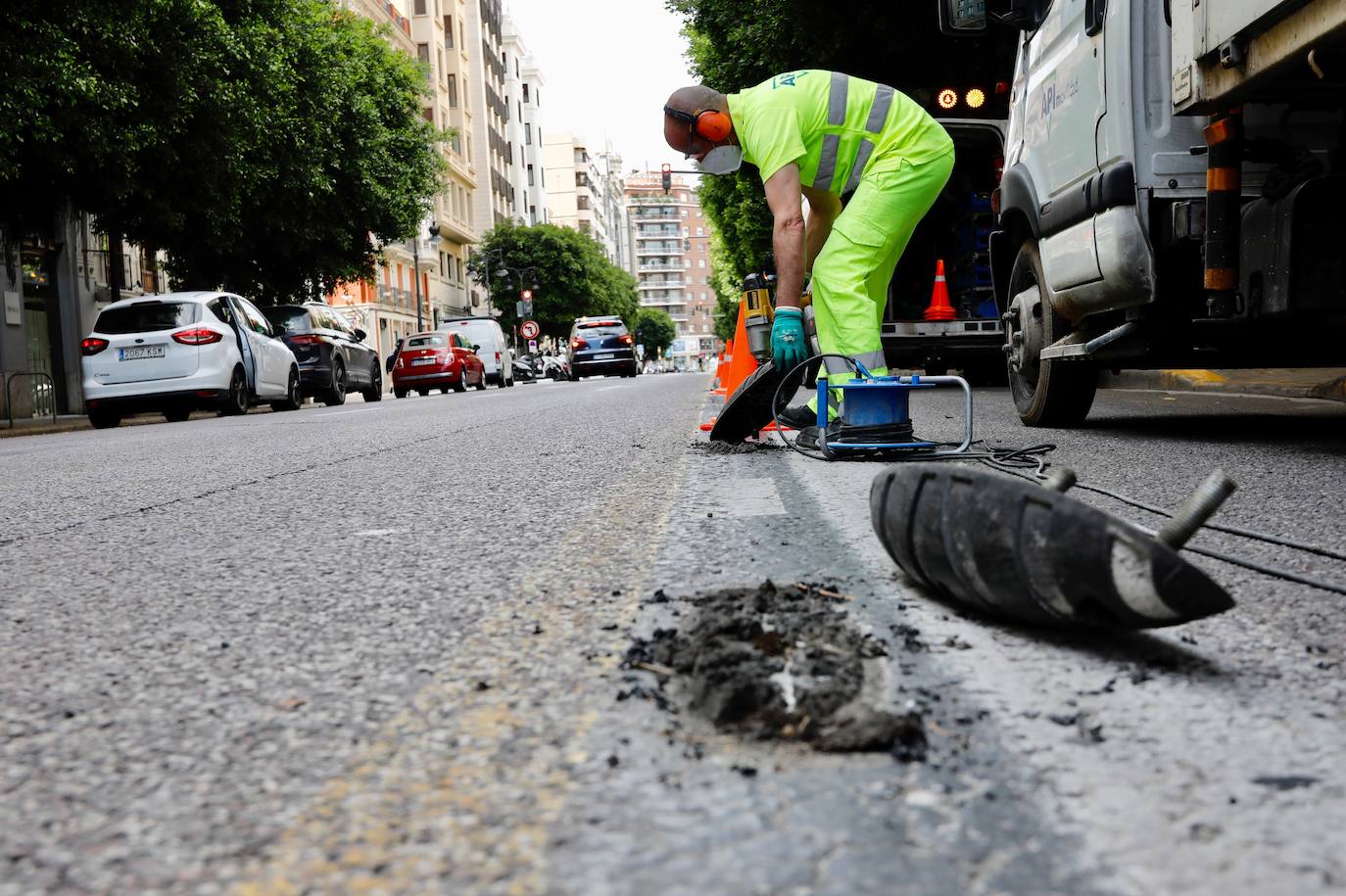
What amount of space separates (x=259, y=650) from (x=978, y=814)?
4.57 ft

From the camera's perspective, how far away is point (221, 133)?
60.8 feet

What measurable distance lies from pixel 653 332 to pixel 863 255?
136m

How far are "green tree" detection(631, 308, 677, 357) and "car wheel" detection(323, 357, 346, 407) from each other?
111 metres

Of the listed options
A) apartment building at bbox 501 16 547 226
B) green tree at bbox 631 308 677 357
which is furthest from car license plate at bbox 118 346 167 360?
green tree at bbox 631 308 677 357

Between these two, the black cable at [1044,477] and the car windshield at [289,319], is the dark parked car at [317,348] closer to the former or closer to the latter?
the car windshield at [289,319]

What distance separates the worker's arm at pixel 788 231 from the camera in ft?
Answer: 17.6

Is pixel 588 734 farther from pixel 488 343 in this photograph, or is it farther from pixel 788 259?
pixel 488 343

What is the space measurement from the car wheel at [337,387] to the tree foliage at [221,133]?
113 inches

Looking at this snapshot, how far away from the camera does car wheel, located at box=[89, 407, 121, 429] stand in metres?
15.4

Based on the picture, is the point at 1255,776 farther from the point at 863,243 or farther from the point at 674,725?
the point at 863,243

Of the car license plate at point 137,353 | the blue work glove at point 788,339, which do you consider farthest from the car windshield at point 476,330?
the blue work glove at point 788,339

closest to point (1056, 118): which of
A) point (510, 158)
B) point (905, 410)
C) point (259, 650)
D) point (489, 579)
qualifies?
point (905, 410)

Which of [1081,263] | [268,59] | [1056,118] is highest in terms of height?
[268,59]

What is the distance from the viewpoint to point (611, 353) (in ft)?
127
